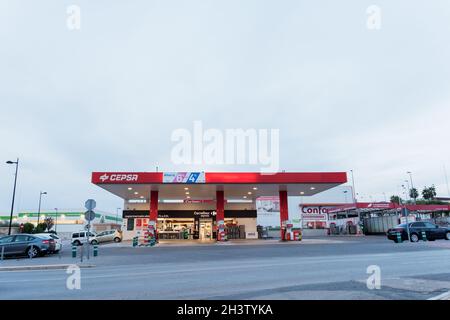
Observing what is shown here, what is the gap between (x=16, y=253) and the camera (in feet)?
64.3

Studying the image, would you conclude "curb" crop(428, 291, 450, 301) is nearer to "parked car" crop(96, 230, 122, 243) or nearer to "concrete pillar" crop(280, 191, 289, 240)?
"concrete pillar" crop(280, 191, 289, 240)

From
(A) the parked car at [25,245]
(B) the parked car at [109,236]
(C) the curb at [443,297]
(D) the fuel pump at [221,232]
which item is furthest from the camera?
(B) the parked car at [109,236]

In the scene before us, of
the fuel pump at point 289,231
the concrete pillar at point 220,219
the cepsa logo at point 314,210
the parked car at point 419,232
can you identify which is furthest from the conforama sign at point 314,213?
the parked car at point 419,232

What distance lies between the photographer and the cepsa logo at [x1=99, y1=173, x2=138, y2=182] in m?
27.6

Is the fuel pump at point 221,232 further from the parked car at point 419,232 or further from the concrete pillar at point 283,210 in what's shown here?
the parked car at point 419,232

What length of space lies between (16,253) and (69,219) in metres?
66.8

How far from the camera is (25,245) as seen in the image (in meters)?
19.6

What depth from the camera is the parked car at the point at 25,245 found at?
19531 millimetres

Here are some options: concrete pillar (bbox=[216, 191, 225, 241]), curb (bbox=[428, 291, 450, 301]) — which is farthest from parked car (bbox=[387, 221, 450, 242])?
curb (bbox=[428, 291, 450, 301])

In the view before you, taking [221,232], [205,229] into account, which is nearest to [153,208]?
[221,232]

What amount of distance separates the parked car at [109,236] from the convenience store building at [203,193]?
195 cm

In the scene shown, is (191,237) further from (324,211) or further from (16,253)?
(324,211)

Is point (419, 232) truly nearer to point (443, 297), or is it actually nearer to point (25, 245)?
point (443, 297)
